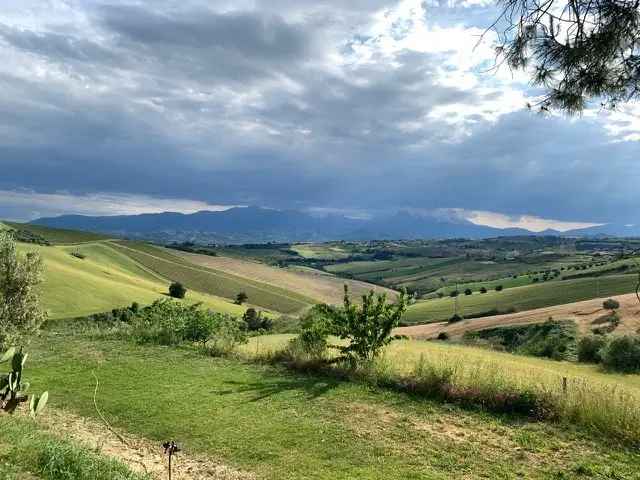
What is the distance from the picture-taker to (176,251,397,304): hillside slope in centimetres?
11606

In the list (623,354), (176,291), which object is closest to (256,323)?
(176,291)

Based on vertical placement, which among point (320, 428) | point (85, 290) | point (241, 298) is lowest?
point (241, 298)

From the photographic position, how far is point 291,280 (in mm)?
126750

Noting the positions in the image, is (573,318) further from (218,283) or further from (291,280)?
(291,280)

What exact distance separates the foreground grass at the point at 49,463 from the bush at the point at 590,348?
31258 millimetres

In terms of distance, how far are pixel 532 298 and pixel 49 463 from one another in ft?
269

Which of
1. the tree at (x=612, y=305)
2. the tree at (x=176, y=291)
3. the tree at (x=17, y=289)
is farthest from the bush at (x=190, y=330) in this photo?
the tree at (x=176, y=291)

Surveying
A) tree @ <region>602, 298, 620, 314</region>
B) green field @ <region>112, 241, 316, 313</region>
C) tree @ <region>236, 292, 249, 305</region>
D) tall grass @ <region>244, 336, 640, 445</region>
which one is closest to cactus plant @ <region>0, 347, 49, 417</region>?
tall grass @ <region>244, 336, 640, 445</region>

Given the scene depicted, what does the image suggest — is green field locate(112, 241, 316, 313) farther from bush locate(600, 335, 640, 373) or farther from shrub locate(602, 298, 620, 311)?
bush locate(600, 335, 640, 373)

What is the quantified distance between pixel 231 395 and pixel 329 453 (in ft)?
16.5

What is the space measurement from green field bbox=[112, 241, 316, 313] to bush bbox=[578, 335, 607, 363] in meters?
63.5

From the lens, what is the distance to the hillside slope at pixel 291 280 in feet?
381

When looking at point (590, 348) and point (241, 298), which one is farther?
point (241, 298)

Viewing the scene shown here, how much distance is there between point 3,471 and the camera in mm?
6547
